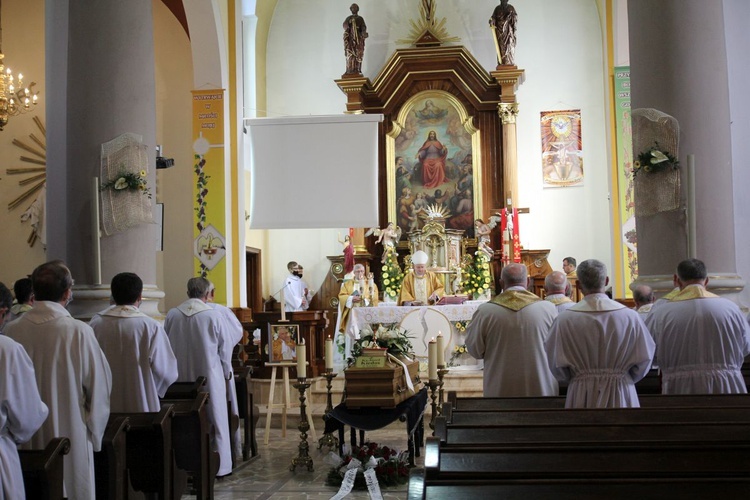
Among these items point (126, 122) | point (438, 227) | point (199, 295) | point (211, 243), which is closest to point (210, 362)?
point (199, 295)

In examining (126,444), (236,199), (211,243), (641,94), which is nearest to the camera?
(126,444)

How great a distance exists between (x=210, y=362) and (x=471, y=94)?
938 cm

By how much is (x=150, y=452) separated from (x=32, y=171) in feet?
28.7

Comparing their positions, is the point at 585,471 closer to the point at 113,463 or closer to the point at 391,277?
the point at 113,463

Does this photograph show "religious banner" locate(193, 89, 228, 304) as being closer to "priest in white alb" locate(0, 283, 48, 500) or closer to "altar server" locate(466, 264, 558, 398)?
"altar server" locate(466, 264, 558, 398)

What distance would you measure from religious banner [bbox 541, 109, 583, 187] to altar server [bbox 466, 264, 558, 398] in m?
9.87

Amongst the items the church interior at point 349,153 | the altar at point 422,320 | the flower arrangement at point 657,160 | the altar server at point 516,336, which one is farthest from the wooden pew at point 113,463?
the altar at point 422,320

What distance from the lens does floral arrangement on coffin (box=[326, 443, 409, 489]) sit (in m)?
6.92

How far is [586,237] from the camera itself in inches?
595

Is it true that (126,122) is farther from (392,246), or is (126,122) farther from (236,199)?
(392,246)

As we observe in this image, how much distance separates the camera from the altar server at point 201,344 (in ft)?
23.3

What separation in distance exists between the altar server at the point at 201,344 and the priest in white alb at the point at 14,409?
3465 millimetres

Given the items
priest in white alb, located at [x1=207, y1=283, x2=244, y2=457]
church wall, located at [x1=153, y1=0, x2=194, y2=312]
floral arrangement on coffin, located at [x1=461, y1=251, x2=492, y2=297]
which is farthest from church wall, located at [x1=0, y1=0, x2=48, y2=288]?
floral arrangement on coffin, located at [x1=461, y1=251, x2=492, y2=297]

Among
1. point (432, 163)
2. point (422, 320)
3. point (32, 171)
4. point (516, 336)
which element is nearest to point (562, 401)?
point (516, 336)
